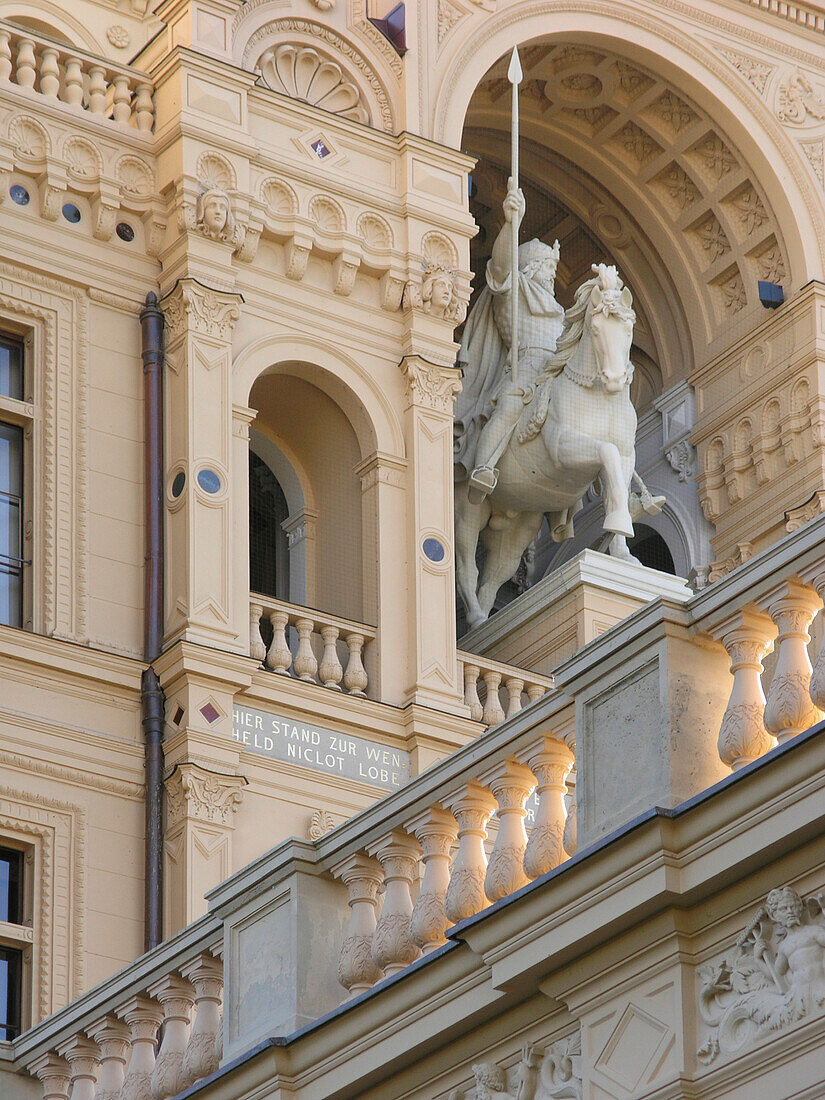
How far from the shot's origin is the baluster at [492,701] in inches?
725

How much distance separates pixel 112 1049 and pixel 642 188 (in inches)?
513

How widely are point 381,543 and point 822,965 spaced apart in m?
10.5

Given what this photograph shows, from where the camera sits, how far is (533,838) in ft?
30.7

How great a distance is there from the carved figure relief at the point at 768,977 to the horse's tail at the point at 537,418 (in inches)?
452

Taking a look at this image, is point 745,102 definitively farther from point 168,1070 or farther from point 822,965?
point 822,965

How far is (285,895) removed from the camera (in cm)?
1027

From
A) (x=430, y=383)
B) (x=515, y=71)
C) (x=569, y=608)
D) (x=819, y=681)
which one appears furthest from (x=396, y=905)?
(x=515, y=71)

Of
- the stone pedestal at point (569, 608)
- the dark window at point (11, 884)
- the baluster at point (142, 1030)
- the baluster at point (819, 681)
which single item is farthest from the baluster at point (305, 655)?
the baluster at point (819, 681)

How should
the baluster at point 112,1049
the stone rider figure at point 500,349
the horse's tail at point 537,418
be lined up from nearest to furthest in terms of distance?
the baluster at point 112,1049, the horse's tail at point 537,418, the stone rider figure at point 500,349

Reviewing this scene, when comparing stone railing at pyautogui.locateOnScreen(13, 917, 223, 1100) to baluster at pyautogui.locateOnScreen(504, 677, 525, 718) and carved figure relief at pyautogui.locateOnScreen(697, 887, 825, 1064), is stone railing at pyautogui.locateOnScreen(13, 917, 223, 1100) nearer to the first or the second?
carved figure relief at pyautogui.locateOnScreen(697, 887, 825, 1064)

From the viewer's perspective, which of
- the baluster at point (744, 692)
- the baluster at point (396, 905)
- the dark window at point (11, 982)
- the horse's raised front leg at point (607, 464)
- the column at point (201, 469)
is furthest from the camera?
the horse's raised front leg at point (607, 464)

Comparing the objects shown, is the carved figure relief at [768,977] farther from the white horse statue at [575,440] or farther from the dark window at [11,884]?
the white horse statue at [575,440]

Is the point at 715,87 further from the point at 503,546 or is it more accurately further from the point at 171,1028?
the point at 171,1028

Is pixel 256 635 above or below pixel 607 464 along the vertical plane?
below
